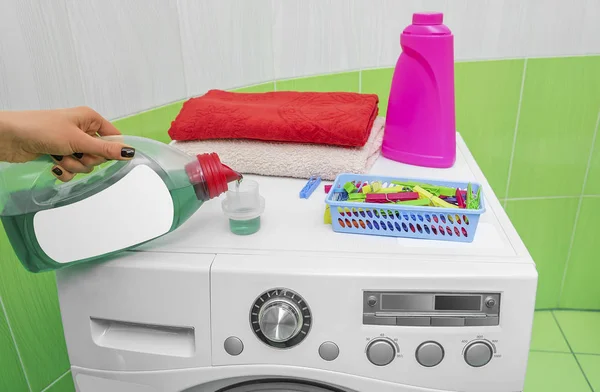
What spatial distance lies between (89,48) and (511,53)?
1.00 m

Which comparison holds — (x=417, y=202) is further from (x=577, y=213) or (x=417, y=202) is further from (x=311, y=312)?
(x=577, y=213)

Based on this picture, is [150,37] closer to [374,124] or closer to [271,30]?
[271,30]

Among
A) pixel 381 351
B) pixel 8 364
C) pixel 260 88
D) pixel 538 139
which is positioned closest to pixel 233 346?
pixel 381 351

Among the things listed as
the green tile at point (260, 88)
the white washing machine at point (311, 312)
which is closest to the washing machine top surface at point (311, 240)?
the white washing machine at point (311, 312)

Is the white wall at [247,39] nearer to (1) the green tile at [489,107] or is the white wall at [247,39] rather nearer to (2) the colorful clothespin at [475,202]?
(1) the green tile at [489,107]

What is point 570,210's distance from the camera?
148 centimetres

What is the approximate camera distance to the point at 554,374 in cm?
143

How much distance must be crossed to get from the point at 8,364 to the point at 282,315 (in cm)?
60

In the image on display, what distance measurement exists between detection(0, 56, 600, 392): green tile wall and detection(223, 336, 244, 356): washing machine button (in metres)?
0.54

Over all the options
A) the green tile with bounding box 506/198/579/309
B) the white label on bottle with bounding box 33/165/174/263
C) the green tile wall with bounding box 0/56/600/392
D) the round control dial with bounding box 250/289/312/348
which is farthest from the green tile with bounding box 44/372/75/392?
the green tile with bounding box 506/198/579/309

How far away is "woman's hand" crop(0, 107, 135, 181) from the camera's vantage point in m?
0.63

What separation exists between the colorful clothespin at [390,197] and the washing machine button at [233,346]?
0.85ft

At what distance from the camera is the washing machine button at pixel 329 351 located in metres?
0.64

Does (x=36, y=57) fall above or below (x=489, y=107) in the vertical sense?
above
